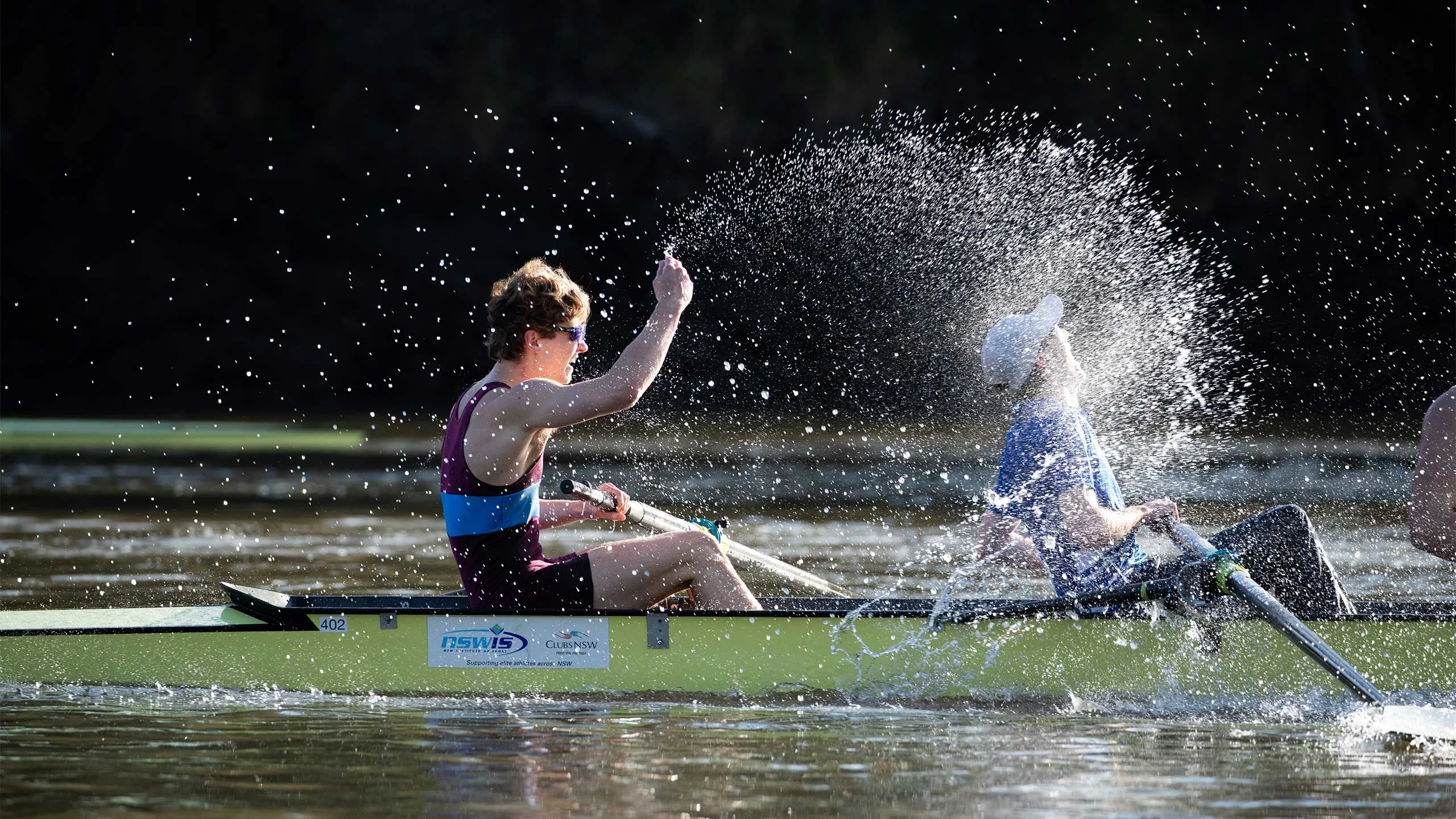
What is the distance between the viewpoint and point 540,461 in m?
6.64

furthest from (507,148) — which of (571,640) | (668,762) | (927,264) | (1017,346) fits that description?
(668,762)

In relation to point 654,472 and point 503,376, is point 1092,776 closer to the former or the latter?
point 503,376

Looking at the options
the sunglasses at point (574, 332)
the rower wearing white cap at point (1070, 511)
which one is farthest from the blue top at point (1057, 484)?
the sunglasses at point (574, 332)

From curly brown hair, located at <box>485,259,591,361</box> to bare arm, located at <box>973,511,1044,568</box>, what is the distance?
1.60 meters

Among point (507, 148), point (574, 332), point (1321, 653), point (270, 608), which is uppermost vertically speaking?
point (507, 148)

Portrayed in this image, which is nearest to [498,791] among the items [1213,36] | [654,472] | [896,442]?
[654,472]

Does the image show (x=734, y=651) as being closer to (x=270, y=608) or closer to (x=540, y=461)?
(x=540, y=461)

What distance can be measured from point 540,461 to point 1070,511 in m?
1.81

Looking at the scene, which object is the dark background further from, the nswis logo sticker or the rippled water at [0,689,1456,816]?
the rippled water at [0,689,1456,816]

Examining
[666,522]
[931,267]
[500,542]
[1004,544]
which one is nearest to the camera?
[500,542]

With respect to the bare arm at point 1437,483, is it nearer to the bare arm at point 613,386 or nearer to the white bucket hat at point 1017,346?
the white bucket hat at point 1017,346

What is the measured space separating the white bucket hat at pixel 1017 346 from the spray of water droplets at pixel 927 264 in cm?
1190

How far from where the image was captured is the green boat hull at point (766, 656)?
6547 mm

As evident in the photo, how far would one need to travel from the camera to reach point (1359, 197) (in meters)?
29.4
